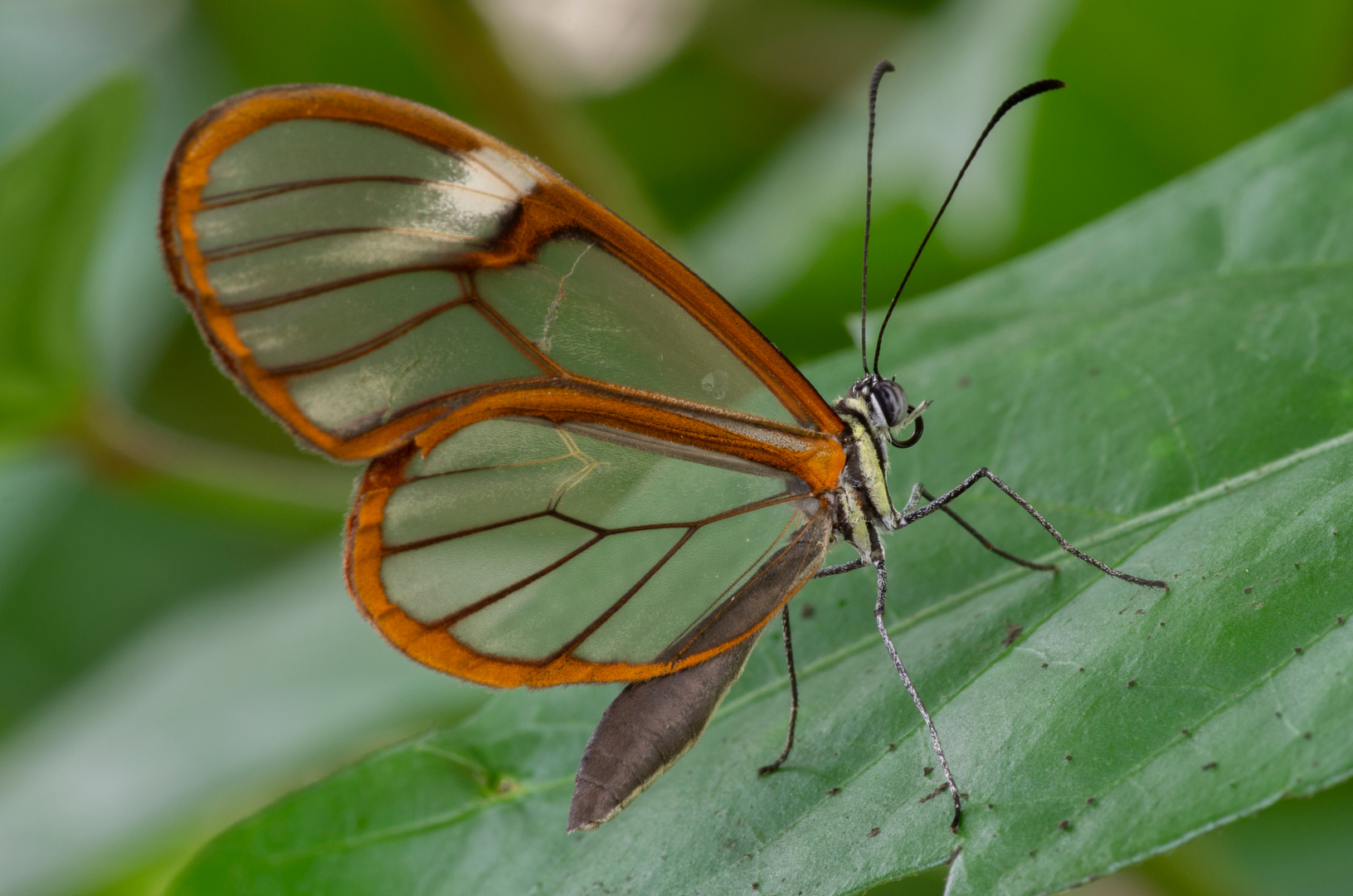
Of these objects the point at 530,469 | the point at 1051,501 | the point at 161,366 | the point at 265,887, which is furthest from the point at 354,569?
the point at 161,366

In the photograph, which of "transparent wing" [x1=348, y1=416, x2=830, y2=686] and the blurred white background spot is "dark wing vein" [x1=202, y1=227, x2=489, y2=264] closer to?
"transparent wing" [x1=348, y1=416, x2=830, y2=686]

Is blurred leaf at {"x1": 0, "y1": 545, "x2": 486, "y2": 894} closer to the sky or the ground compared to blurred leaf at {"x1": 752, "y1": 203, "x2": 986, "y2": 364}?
closer to the ground

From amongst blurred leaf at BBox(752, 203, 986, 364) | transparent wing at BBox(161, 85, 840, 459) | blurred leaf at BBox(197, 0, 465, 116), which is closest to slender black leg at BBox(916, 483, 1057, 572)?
transparent wing at BBox(161, 85, 840, 459)

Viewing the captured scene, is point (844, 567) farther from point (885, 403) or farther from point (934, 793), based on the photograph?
point (934, 793)

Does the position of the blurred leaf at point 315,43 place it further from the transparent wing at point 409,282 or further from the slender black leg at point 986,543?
the slender black leg at point 986,543

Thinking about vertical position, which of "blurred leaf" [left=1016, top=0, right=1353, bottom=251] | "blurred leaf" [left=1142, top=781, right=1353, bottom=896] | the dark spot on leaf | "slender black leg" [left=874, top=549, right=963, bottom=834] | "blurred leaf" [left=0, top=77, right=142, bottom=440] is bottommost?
"blurred leaf" [left=1142, top=781, right=1353, bottom=896]

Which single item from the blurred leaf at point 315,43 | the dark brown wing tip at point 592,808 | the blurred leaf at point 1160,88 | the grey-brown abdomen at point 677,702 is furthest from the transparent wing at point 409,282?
the blurred leaf at point 315,43

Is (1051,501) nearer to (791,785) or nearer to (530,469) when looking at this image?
(791,785)

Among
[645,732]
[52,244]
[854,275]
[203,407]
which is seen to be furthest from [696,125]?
[645,732]
